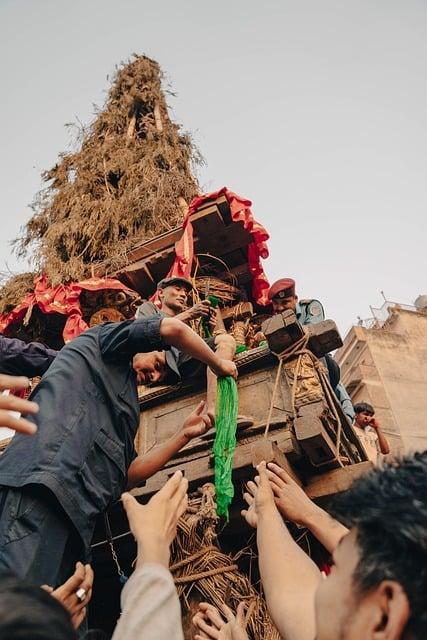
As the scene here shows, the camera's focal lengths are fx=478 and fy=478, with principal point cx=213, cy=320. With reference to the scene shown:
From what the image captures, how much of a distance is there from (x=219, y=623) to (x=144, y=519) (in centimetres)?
208

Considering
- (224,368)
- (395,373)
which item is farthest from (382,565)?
(395,373)

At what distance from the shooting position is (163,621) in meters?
1.26

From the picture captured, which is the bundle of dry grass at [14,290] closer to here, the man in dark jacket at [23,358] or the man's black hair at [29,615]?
the man in dark jacket at [23,358]

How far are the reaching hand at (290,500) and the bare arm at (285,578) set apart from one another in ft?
0.46

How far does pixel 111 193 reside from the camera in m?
11.6

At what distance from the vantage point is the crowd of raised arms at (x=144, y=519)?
3.75ft

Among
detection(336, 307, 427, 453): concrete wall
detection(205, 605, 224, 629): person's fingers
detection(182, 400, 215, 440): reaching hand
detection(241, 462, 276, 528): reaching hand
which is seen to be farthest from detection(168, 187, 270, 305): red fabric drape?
detection(336, 307, 427, 453): concrete wall

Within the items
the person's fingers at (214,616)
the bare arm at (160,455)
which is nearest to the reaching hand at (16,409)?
the bare arm at (160,455)

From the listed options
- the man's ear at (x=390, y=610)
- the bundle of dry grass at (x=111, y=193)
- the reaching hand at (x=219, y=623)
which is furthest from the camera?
the bundle of dry grass at (x=111, y=193)

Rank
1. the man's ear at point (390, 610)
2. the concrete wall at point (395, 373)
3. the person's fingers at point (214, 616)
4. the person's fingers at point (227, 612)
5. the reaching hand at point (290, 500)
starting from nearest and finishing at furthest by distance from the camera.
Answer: the man's ear at point (390, 610)
the reaching hand at point (290, 500)
the person's fingers at point (214, 616)
the person's fingers at point (227, 612)
the concrete wall at point (395, 373)

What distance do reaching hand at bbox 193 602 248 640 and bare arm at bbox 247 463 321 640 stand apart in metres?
1.29

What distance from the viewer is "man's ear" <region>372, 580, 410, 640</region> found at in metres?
1.08

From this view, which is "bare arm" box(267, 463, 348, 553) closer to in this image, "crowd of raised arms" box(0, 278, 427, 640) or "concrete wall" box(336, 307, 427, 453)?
"crowd of raised arms" box(0, 278, 427, 640)

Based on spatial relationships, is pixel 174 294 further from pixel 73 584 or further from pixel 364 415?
pixel 364 415
